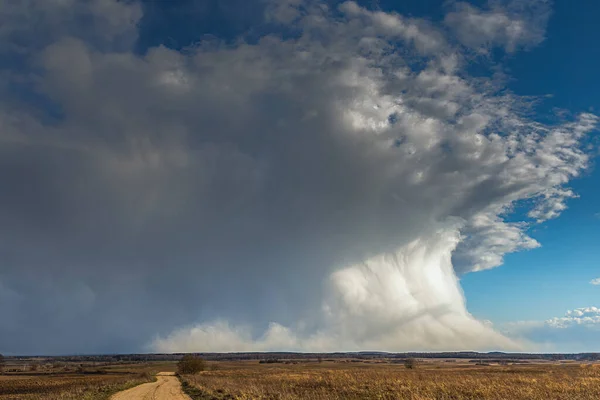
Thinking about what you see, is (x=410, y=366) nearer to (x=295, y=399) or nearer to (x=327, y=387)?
(x=327, y=387)

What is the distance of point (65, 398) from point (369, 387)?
3202cm

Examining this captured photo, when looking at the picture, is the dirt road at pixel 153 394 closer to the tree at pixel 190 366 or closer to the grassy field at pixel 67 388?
the grassy field at pixel 67 388

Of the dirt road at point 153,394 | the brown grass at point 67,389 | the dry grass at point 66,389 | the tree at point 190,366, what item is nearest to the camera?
the dirt road at point 153,394

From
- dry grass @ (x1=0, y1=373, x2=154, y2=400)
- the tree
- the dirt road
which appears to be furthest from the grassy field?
the tree

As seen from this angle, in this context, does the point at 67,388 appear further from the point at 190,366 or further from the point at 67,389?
the point at 190,366

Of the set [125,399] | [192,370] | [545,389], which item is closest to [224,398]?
[125,399]

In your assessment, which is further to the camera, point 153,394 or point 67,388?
point 67,388

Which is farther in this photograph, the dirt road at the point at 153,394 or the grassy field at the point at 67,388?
the grassy field at the point at 67,388

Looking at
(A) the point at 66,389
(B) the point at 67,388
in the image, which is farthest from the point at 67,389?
(B) the point at 67,388

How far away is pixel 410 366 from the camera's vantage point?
15162 centimetres

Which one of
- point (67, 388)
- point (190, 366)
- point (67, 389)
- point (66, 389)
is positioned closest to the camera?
point (67, 389)

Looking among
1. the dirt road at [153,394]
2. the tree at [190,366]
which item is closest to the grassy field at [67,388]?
the dirt road at [153,394]

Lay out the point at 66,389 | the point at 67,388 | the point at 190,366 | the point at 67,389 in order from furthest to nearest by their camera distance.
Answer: the point at 190,366 < the point at 67,388 < the point at 66,389 < the point at 67,389

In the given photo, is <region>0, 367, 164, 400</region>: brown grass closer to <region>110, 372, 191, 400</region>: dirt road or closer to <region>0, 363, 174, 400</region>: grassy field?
<region>0, 363, 174, 400</region>: grassy field
